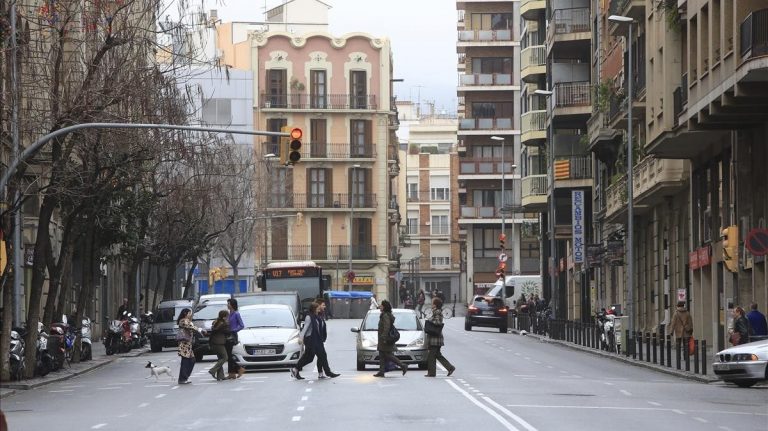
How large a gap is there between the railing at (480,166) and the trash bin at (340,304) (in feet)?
92.8

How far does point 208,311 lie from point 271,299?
4.67m

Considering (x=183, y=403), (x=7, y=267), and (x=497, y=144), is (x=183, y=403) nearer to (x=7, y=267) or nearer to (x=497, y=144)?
(x=7, y=267)

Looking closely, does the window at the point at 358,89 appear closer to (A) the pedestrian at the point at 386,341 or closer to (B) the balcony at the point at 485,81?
(B) the balcony at the point at 485,81

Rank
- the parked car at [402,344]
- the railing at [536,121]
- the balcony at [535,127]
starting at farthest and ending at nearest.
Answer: the railing at [536,121] → the balcony at [535,127] → the parked car at [402,344]

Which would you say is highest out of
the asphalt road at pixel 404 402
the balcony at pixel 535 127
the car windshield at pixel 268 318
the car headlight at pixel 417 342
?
the balcony at pixel 535 127

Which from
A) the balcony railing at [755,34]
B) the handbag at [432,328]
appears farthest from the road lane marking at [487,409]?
the balcony railing at [755,34]

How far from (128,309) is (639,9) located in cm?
2169

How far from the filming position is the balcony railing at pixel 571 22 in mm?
76688

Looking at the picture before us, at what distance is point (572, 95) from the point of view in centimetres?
7512

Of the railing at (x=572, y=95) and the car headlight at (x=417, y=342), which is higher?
the railing at (x=572, y=95)

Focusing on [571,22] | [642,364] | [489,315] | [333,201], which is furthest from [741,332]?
[333,201]

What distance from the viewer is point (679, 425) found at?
21.7m

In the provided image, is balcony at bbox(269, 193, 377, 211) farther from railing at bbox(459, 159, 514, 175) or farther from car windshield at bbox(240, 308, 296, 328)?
car windshield at bbox(240, 308, 296, 328)

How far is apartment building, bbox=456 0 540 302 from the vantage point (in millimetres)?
126875
